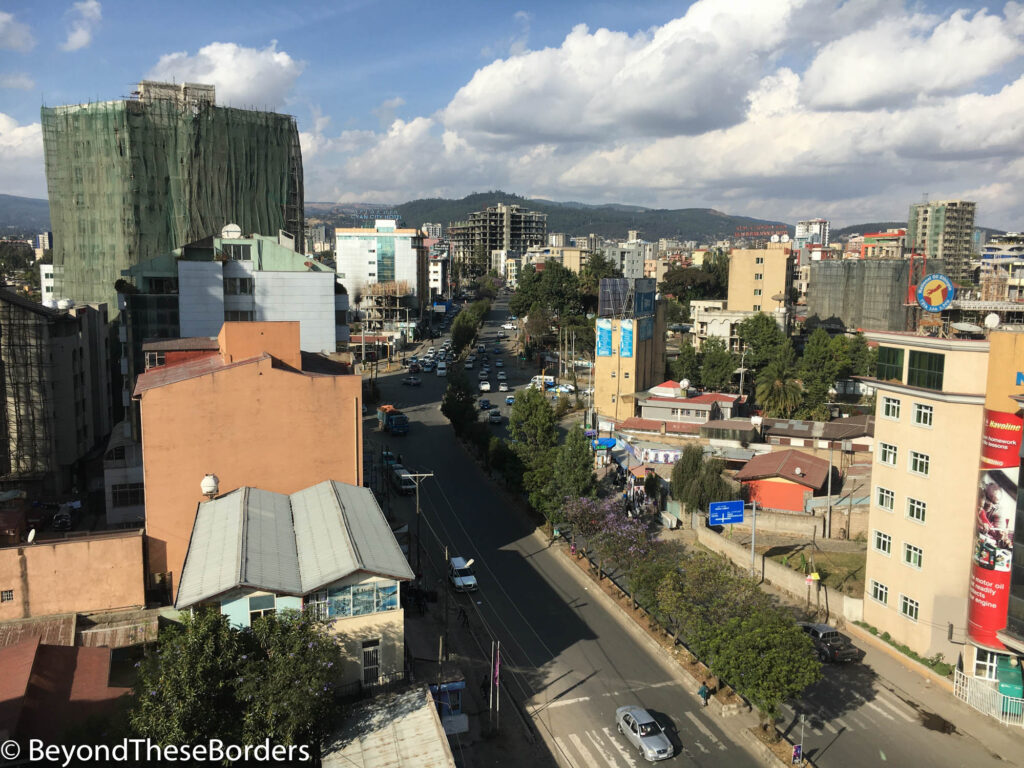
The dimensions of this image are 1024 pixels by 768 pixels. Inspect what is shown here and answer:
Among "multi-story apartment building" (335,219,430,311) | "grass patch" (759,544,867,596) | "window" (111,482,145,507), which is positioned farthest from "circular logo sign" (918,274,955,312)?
"multi-story apartment building" (335,219,430,311)

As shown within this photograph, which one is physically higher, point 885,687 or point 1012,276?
point 1012,276

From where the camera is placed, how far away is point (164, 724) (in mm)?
16500

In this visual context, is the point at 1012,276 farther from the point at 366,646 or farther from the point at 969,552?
the point at 366,646

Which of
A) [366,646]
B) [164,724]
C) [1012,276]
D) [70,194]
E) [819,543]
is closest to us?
[164,724]

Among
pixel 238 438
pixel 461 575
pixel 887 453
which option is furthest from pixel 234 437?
pixel 887 453

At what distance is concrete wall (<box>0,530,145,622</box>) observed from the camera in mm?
24859

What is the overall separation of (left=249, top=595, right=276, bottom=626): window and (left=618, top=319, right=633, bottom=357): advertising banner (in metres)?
47.3

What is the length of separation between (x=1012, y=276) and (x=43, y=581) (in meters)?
102

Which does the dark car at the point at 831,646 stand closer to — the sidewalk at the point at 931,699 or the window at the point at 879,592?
the sidewalk at the point at 931,699

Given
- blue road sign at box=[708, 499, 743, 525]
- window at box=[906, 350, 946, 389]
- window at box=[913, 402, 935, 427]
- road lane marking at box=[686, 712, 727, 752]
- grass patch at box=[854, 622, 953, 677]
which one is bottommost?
road lane marking at box=[686, 712, 727, 752]

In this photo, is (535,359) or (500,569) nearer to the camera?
(500,569)

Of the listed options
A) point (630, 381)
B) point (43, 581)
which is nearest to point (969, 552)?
point (43, 581)

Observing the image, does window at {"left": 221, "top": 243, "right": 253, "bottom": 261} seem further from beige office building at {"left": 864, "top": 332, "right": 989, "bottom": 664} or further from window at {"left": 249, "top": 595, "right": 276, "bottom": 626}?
beige office building at {"left": 864, "top": 332, "right": 989, "bottom": 664}

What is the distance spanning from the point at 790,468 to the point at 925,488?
17.7 meters
